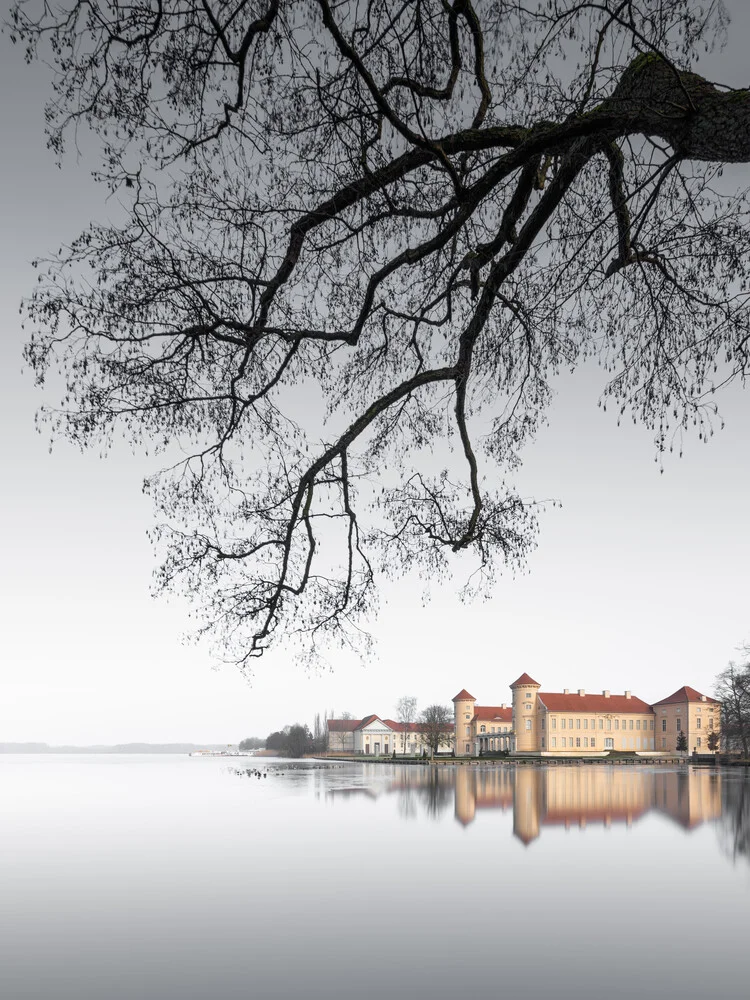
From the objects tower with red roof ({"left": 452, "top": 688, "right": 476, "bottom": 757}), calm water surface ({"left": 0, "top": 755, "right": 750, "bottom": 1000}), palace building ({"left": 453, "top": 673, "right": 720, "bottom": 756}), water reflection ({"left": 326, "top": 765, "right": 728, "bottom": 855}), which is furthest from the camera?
tower with red roof ({"left": 452, "top": 688, "right": 476, "bottom": 757})

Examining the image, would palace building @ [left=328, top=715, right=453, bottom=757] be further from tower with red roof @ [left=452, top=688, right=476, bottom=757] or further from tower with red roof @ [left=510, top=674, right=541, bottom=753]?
tower with red roof @ [left=510, top=674, right=541, bottom=753]

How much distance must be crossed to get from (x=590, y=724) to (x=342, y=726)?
57694 millimetres

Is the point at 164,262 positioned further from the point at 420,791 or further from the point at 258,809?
the point at 420,791

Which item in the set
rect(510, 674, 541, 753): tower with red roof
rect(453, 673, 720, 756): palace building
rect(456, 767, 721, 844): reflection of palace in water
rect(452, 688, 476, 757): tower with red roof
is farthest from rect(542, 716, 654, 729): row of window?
rect(456, 767, 721, 844): reflection of palace in water

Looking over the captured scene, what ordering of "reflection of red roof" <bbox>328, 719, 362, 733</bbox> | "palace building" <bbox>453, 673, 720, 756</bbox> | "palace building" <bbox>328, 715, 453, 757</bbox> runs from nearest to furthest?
"palace building" <bbox>453, 673, 720, 756</bbox>, "palace building" <bbox>328, 715, 453, 757</bbox>, "reflection of red roof" <bbox>328, 719, 362, 733</bbox>

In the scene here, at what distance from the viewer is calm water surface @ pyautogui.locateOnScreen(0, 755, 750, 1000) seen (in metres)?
8.38

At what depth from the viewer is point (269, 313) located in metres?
6.57

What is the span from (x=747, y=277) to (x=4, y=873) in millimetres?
15658

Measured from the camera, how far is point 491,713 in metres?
116

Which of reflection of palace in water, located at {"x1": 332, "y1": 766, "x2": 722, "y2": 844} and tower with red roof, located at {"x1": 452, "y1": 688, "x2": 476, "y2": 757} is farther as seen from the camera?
tower with red roof, located at {"x1": 452, "y1": 688, "x2": 476, "y2": 757}

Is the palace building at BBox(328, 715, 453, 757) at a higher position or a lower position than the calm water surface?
lower

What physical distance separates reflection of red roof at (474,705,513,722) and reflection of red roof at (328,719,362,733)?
36.1 metres

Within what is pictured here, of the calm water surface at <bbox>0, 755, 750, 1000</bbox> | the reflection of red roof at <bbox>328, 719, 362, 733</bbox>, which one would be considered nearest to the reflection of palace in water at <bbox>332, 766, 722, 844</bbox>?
the calm water surface at <bbox>0, 755, 750, 1000</bbox>

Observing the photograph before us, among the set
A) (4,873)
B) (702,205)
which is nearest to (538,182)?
(702,205)
